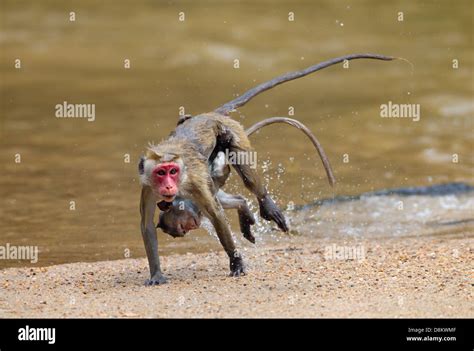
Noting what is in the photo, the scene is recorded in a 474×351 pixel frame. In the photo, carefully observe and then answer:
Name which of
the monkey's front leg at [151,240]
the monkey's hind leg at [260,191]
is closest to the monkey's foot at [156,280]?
the monkey's front leg at [151,240]

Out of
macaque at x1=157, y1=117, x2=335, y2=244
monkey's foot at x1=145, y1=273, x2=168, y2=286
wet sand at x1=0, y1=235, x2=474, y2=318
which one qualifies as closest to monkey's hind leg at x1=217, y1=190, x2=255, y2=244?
macaque at x1=157, y1=117, x2=335, y2=244

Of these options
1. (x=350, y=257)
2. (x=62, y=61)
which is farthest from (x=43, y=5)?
(x=350, y=257)

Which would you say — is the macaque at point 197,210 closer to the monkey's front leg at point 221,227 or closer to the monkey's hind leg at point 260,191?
the monkey's hind leg at point 260,191

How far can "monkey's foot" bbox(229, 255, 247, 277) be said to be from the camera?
8508 mm

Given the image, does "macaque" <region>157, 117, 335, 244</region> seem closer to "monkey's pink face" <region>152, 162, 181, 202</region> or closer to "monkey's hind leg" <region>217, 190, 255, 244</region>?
"monkey's hind leg" <region>217, 190, 255, 244</region>

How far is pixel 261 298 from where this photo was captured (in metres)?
7.71

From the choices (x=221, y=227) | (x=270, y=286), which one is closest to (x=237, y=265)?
(x=221, y=227)

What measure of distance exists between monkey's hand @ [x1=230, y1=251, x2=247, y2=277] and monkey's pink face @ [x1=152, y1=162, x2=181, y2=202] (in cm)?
84

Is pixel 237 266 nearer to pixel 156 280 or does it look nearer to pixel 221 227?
pixel 221 227

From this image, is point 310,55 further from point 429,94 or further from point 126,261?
point 126,261

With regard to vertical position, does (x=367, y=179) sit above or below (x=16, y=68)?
below

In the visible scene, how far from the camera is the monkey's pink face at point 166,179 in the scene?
785cm

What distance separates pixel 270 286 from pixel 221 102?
965 cm

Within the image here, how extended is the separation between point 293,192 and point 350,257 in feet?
10.4
